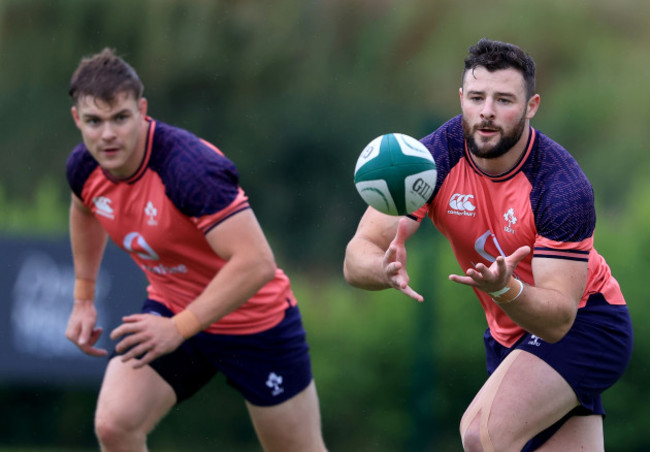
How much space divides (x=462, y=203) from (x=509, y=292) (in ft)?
2.25

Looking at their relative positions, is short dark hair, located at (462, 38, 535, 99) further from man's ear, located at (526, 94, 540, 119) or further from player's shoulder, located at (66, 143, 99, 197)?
player's shoulder, located at (66, 143, 99, 197)

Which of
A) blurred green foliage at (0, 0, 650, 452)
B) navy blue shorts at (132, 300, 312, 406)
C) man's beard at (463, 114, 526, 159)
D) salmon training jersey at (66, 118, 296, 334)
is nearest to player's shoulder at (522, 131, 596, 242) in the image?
man's beard at (463, 114, 526, 159)

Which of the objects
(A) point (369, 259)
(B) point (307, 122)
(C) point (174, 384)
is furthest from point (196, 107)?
(A) point (369, 259)

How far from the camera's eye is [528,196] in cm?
406

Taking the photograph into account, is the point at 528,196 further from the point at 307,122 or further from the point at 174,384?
the point at 307,122

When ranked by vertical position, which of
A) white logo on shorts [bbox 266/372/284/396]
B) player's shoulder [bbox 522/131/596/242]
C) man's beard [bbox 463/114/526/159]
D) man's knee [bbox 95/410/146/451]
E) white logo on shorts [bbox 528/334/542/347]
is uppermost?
man's beard [bbox 463/114/526/159]

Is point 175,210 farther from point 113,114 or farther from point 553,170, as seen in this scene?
point 553,170

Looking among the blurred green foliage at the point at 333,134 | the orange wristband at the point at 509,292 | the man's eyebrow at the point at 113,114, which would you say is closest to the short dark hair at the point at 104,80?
the man's eyebrow at the point at 113,114

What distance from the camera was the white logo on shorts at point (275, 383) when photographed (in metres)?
4.83

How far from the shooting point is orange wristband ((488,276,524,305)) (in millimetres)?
3600

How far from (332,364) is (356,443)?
2.16 feet

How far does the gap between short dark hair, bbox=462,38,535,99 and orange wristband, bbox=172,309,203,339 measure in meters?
1.63

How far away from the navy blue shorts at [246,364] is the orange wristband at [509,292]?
1.55m

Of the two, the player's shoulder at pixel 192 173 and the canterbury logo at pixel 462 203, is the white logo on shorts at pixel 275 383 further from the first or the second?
the canterbury logo at pixel 462 203
